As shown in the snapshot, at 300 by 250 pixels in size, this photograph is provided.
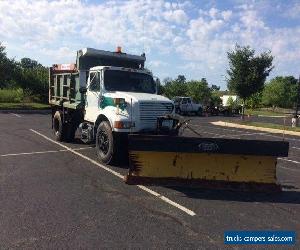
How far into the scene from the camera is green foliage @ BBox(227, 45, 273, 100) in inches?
1227

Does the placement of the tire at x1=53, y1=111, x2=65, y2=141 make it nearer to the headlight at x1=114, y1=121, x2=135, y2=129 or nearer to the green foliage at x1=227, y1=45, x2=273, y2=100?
the headlight at x1=114, y1=121, x2=135, y2=129

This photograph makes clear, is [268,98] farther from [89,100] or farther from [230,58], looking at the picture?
[89,100]

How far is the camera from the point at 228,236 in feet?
18.8

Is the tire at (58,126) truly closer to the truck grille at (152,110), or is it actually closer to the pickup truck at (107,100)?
the pickup truck at (107,100)

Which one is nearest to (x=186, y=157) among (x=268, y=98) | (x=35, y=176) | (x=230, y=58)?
(x=35, y=176)

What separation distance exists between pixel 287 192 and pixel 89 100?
627 cm

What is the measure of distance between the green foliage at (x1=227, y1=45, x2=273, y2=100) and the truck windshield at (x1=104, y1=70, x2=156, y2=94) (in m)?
20.7

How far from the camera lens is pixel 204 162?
8.20m

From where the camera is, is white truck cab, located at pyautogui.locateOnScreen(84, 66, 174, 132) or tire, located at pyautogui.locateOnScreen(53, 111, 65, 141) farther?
tire, located at pyautogui.locateOnScreen(53, 111, 65, 141)

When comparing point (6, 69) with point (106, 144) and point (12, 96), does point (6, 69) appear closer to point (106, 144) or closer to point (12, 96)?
point (12, 96)

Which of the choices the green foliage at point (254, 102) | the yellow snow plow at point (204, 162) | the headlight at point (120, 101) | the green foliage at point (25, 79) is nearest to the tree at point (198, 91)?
the green foliage at point (254, 102)

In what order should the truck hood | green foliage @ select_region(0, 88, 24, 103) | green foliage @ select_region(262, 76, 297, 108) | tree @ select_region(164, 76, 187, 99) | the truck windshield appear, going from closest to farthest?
the truck hood → the truck windshield → green foliage @ select_region(0, 88, 24, 103) → tree @ select_region(164, 76, 187, 99) → green foliage @ select_region(262, 76, 297, 108)

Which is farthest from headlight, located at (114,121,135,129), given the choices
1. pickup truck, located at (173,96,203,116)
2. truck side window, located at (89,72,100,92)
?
pickup truck, located at (173,96,203,116)

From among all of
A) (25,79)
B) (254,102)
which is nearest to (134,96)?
(25,79)
